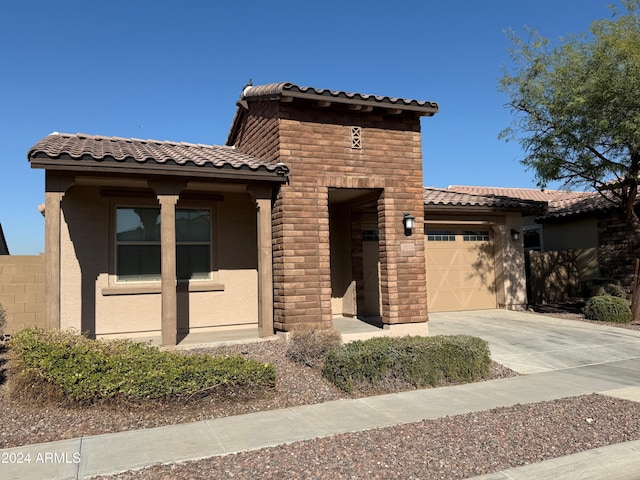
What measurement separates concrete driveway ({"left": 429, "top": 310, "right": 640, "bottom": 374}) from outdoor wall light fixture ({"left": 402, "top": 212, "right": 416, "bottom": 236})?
243 centimetres

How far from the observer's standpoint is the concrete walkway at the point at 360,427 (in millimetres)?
4457

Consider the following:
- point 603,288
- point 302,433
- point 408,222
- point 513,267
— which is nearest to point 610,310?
point 603,288

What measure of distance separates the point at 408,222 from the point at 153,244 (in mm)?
5329

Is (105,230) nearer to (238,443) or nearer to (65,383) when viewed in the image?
(65,383)

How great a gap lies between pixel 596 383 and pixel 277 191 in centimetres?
629

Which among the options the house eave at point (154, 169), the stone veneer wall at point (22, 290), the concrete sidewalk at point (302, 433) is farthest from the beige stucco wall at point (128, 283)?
the concrete sidewalk at point (302, 433)

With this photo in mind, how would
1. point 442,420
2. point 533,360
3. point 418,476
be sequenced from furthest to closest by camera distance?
point 533,360 < point 442,420 < point 418,476

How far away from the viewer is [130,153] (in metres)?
9.04

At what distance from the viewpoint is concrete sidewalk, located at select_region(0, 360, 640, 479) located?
14.6 feet

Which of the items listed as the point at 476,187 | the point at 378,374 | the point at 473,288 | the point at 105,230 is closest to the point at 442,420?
the point at 378,374

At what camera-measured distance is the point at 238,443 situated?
5.02 m

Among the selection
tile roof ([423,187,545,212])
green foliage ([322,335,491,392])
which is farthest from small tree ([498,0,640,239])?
green foliage ([322,335,491,392])

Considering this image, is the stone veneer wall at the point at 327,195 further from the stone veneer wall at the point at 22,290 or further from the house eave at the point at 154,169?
the stone veneer wall at the point at 22,290

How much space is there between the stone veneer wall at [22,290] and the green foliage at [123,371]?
3.97 m
